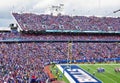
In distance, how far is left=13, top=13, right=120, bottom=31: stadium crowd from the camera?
174ft

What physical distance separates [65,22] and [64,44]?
26.6 ft

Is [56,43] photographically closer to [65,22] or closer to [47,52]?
[47,52]

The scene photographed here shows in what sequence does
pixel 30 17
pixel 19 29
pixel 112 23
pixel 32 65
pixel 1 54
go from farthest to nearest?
pixel 112 23 → pixel 30 17 → pixel 19 29 → pixel 1 54 → pixel 32 65

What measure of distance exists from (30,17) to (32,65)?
74.5 feet

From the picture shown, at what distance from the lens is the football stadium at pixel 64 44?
120 feet

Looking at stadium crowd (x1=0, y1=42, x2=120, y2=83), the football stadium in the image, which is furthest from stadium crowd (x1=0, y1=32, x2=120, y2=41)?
stadium crowd (x1=0, y1=42, x2=120, y2=83)

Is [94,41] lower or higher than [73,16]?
lower

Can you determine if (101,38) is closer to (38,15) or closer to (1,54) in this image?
(38,15)

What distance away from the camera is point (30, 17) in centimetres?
5559

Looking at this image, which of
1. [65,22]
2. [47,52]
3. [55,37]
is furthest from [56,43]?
[65,22]

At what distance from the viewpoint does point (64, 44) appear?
4953cm

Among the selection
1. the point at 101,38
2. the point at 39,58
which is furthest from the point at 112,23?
the point at 39,58

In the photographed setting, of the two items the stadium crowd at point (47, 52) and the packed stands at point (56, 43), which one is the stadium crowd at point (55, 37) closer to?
the packed stands at point (56, 43)

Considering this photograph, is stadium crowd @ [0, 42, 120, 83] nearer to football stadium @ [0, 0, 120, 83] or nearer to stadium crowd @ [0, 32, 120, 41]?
football stadium @ [0, 0, 120, 83]
